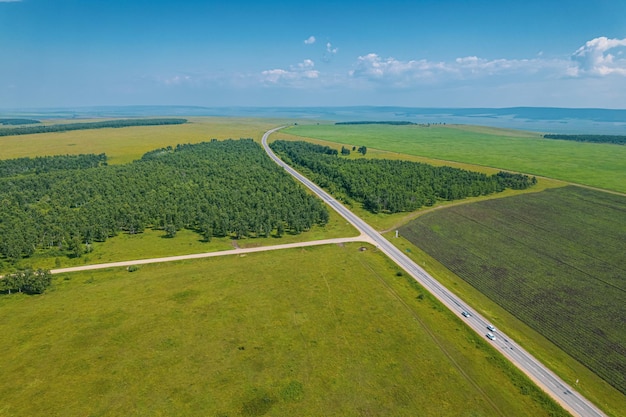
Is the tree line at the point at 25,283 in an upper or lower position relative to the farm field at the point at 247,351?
upper

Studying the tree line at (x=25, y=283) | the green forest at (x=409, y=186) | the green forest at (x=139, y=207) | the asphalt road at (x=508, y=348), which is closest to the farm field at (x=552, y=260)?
the asphalt road at (x=508, y=348)

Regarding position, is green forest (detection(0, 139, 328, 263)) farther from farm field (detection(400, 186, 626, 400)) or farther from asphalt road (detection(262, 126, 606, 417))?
farm field (detection(400, 186, 626, 400))

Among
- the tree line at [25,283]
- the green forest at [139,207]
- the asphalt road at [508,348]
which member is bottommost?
the asphalt road at [508,348]

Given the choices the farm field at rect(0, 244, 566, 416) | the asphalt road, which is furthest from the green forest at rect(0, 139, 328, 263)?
the asphalt road

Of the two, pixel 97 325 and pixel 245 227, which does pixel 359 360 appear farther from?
pixel 245 227

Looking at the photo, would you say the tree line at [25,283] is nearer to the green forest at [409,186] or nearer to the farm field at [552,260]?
the farm field at [552,260]

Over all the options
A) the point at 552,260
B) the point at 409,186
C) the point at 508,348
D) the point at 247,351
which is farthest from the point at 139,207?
the point at 552,260
